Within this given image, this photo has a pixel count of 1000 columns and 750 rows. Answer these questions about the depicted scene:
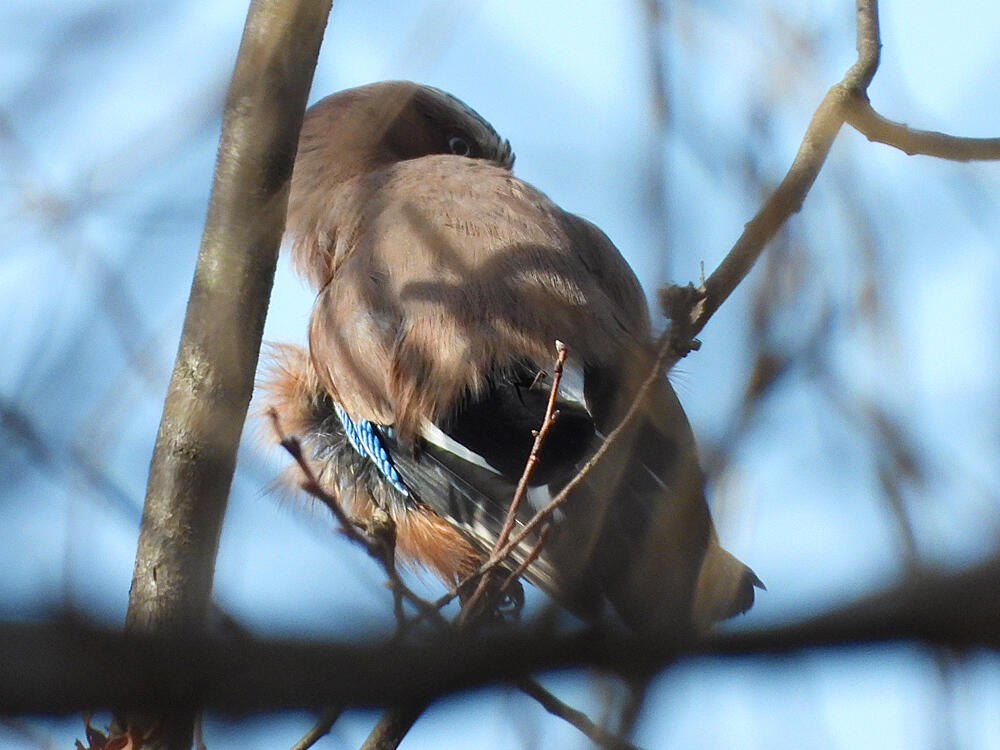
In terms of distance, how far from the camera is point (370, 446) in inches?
134

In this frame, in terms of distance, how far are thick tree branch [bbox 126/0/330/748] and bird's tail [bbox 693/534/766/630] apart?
1.00m

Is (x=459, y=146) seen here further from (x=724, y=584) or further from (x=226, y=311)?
(x=724, y=584)

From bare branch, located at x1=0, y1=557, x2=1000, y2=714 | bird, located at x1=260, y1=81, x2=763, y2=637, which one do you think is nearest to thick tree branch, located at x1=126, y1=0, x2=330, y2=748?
bird, located at x1=260, y1=81, x2=763, y2=637

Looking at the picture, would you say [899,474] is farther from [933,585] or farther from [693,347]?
[693,347]

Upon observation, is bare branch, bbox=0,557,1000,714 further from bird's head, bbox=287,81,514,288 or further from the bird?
bird's head, bbox=287,81,514,288

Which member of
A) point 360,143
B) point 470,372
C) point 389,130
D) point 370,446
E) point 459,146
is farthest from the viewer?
point 459,146

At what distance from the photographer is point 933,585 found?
75 centimetres

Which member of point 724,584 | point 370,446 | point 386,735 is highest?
point 724,584

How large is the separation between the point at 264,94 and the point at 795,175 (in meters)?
1.11

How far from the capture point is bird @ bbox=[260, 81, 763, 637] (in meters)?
2.74

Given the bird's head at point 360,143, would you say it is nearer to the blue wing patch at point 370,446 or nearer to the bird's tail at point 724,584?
the blue wing patch at point 370,446

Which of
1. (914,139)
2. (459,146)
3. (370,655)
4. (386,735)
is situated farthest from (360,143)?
(370,655)

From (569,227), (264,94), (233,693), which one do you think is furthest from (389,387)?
(233,693)

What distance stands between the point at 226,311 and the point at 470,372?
0.77 metres
